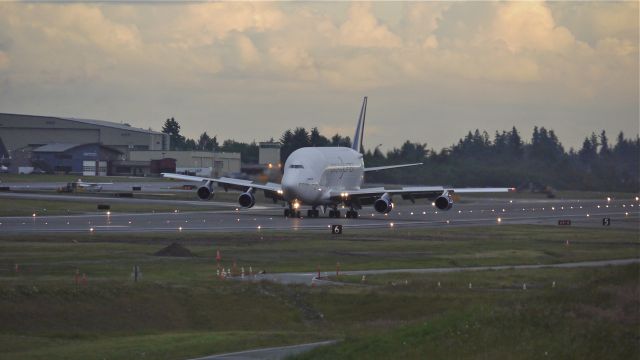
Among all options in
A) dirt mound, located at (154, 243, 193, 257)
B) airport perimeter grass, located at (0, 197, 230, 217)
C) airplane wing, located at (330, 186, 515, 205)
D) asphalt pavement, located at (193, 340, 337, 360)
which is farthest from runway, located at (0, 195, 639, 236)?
asphalt pavement, located at (193, 340, 337, 360)

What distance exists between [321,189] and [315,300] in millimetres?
51761

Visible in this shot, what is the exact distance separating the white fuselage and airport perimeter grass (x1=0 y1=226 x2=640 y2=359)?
56.8ft

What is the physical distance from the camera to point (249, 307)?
1850 inches

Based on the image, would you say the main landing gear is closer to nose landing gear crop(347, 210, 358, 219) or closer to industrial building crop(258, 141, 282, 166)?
nose landing gear crop(347, 210, 358, 219)

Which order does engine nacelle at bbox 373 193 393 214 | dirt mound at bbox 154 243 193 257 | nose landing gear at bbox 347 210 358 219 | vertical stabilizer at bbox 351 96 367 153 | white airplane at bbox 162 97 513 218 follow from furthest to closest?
vertical stabilizer at bbox 351 96 367 153 < nose landing gear at bbox 347 210 358 219 < engine nacelle at bbox 373 193 393 214 < white airplane at bbox 162 97 513 218 < dirt mound at bbox 154 243 193 257

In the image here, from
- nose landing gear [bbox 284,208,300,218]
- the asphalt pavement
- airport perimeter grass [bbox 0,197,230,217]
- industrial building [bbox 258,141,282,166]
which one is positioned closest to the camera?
the asphalt pavement

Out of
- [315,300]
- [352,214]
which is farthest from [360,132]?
[315,300]

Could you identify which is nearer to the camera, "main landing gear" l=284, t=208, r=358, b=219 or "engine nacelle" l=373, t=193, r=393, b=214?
"engine nacelle" l=373, t=193, r=393, b=214

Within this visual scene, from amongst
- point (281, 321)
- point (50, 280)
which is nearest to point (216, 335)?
point (281, 321)

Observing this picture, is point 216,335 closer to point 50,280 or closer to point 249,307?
point 249,307

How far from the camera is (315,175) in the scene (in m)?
98.1

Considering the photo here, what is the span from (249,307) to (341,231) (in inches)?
1382

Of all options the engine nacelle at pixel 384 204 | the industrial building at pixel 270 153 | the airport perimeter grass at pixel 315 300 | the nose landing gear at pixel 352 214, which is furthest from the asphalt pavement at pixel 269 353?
the industrial building at pixel 270 153

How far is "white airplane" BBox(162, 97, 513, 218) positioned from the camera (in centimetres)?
9775
